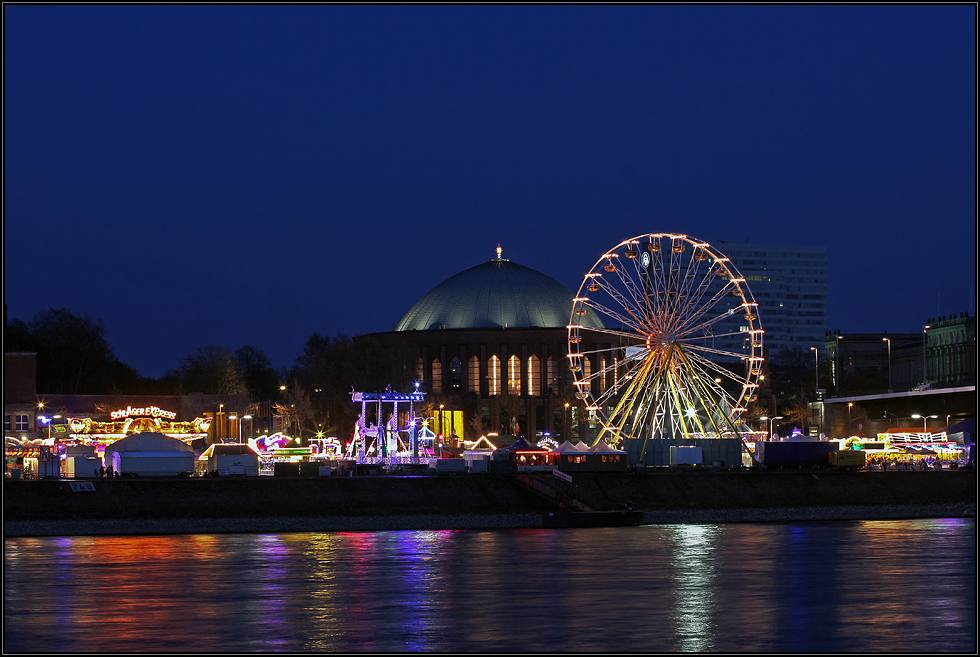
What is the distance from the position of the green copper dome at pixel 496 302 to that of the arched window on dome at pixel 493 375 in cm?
516

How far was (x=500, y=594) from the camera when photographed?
130 ft

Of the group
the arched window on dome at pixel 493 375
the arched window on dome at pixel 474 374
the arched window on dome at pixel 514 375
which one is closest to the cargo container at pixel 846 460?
the arched window on dome at pixel 514 375

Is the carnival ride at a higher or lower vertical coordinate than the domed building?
lower

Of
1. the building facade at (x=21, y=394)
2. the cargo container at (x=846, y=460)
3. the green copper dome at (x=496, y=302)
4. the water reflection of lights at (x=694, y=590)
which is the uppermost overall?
the green copper dome at (x=496, y=302)

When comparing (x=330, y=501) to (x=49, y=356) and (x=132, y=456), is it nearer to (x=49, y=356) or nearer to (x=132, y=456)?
(x=132, y=456)

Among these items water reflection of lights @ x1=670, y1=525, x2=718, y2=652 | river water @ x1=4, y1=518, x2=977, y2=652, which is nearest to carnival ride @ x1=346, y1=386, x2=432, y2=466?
river water @ x1=4, y1=518, x2=977, y2=652

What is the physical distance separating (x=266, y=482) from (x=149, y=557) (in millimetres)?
21717

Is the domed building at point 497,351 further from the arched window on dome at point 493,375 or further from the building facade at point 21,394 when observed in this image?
the building facade at point 21,394

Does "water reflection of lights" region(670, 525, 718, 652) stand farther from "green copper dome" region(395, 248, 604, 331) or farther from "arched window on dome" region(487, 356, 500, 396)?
"green copper dome" region(395, 248, 604, 331)

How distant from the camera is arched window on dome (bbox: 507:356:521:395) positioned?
154 metres

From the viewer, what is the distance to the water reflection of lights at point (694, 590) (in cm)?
3105

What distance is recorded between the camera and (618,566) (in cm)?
4753

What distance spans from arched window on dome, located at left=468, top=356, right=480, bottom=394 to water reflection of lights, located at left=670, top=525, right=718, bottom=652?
→ 91.4 m

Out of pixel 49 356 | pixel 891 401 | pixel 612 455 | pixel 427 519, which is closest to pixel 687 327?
pixel 612 455
